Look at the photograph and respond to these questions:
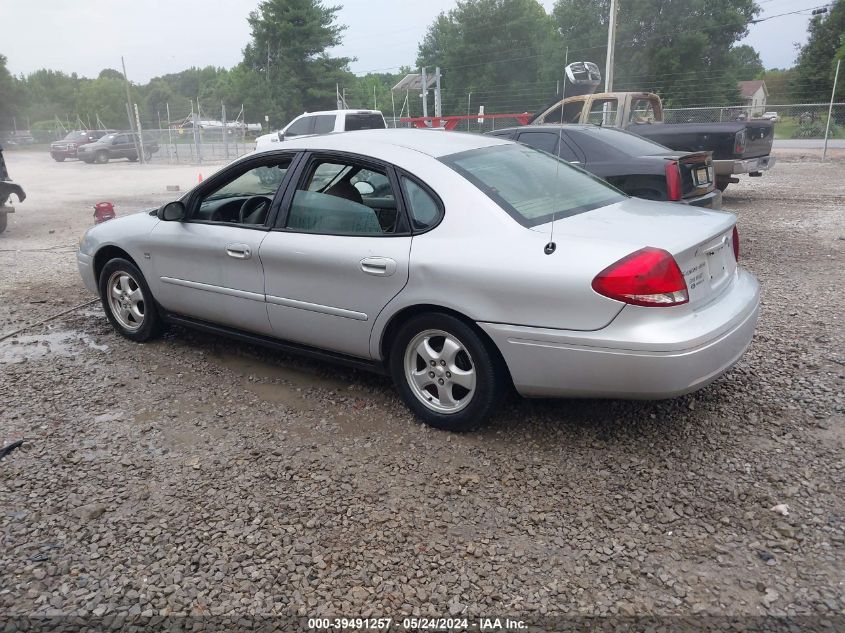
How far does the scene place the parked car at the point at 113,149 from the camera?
30109 mm

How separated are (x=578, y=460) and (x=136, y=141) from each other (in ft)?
103

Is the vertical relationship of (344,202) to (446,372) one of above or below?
above

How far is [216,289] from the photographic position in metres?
4.64

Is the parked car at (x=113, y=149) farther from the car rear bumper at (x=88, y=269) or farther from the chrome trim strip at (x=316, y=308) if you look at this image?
the chrome trim strip at (x=316, y=308)

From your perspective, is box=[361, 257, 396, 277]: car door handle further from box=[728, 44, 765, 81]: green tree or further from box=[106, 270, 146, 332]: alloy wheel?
box=[728, 44, 765, 81]: green tree

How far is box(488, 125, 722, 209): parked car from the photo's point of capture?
7.76 metres

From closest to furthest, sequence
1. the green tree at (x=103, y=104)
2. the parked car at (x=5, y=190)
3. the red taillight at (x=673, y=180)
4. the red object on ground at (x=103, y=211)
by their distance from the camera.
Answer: the red taillight at (x=673, y=180) → the red object on ground at (x=103, y=211) → the parked car at (x=5, y=190) → the green tree at (x=103, y=104)

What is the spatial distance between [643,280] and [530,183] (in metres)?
1.14

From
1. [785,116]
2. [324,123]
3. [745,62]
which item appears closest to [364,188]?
[324,123]

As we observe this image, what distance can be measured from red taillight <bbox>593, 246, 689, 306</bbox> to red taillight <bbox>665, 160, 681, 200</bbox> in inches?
192

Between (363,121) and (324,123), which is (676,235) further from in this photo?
(363,121)

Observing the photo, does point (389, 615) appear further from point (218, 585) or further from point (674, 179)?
point (674, 179)

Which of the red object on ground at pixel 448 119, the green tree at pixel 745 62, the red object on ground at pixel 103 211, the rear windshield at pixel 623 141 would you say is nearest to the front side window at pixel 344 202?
the rear windshield at pixel 623 141

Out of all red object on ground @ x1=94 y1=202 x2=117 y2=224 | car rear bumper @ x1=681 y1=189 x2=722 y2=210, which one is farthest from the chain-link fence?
red object on ground @ x1=94 y1=202 x2=117 y2=224
